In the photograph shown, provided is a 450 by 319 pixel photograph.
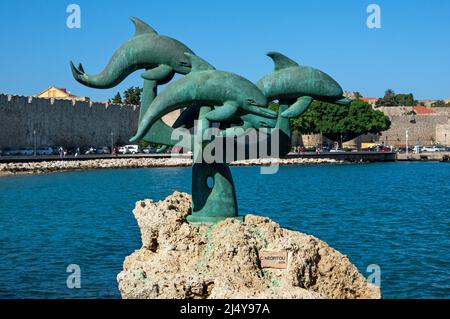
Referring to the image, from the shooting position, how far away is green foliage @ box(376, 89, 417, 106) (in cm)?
14112

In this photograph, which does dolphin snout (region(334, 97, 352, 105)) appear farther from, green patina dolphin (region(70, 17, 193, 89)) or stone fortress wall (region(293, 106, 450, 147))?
stone fortress wall (region(293, 106, 450, 147))

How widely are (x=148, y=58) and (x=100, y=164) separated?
143 feet

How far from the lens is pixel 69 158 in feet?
184

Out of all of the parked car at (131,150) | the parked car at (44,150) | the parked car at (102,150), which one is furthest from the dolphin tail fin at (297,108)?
the parked car at (102,150)

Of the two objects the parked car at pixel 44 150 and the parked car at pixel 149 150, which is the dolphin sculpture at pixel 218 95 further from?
the parked car at pixel 149 150

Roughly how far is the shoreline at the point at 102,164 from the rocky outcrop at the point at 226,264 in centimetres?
3151

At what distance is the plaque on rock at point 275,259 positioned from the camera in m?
10.6

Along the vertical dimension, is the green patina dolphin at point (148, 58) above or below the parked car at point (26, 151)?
above

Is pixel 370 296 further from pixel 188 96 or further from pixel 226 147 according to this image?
pixel 188 96

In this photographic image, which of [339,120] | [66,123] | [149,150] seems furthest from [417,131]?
[66,123]

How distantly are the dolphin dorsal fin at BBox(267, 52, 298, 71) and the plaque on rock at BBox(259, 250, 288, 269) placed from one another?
114 inches

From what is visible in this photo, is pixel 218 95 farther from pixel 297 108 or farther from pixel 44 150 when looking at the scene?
pixel 44 150
